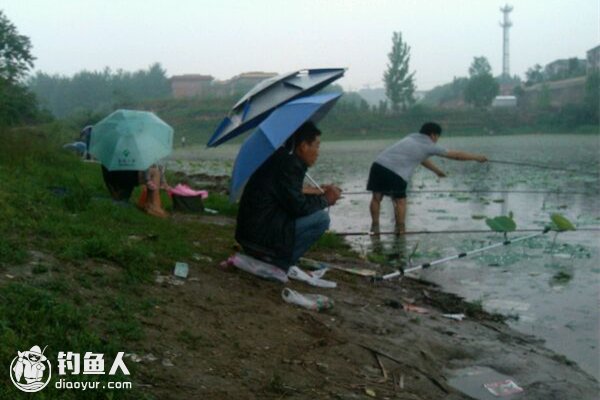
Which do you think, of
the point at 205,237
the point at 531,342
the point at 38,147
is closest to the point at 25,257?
the point at 205,237

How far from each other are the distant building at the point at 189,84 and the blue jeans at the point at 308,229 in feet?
283

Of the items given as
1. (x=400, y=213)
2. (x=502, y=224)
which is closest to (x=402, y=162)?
(x=400, y=213)

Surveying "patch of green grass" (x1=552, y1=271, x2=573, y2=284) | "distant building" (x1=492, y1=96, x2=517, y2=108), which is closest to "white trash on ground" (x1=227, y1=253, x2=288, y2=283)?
"patch of green grass" (x1=552, y1=271, x2=573, y2=284)

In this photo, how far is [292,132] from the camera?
16.2ft

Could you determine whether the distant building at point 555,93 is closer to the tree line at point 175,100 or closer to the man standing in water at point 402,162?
the tree line at point 175,100

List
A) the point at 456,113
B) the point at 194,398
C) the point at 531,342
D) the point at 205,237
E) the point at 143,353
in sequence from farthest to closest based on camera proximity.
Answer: the point at 456,113
the point at 205,237
the point at 531,342
the point at 143,353
the point at 194,398

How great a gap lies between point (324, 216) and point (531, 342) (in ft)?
5.48

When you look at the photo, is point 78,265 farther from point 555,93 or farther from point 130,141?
point 555,93

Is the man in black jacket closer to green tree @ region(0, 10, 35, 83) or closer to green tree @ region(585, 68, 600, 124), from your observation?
green tree @ region(0, 10, 35, 83)

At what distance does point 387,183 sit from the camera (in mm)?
9211

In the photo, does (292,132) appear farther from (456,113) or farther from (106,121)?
(456,113)

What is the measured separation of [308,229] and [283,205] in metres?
0.31

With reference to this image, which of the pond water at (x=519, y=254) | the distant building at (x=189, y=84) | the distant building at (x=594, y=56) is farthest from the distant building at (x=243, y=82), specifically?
the pond water at (x=519, y=254)

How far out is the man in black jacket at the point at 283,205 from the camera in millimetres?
4930
